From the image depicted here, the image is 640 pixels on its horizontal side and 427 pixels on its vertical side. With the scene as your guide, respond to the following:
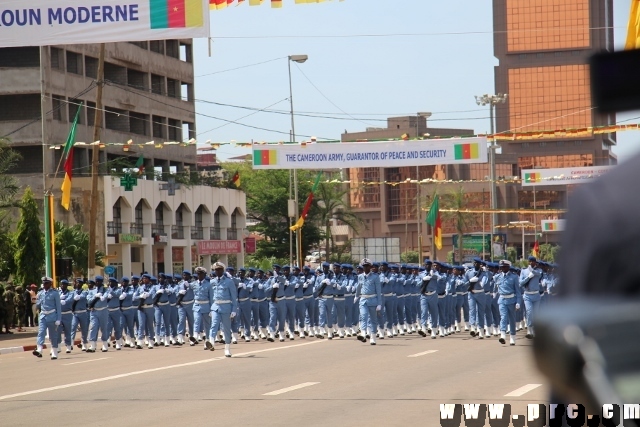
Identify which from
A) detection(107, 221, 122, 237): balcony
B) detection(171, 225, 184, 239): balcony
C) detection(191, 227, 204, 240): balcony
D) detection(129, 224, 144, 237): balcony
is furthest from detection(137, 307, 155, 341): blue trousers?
detection(191, 227, 204, 240): balcony

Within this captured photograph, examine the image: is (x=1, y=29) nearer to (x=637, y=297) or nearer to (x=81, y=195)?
(x=637, y=297)

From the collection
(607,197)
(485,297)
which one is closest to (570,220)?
(607,197)

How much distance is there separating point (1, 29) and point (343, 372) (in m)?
7.52

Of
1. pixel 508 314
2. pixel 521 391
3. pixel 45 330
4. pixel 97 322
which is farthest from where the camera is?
pixel 97 322

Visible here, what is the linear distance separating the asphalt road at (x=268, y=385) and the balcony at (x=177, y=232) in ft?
127

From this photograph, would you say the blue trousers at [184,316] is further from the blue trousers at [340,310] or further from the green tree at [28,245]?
the green tree at [28,245]

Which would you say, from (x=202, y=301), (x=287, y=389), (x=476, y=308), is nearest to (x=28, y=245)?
(x=202, y=301)

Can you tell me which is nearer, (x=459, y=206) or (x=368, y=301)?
(x=368, y=301)

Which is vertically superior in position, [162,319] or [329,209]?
[329,209]

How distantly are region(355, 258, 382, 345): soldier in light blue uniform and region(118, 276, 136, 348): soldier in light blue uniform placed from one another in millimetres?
6314

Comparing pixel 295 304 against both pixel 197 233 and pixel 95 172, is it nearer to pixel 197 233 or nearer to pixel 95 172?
pixel 95 172

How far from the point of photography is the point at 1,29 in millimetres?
16766

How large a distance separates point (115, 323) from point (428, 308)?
348 inches

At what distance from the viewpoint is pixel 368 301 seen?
2920cm
